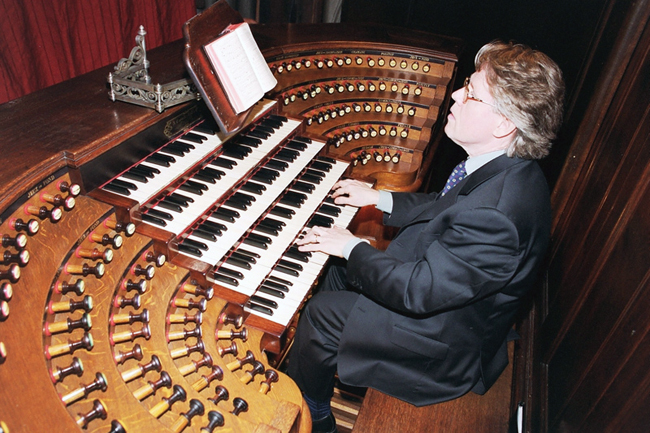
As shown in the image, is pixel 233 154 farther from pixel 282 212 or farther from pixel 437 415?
pixel 437 415

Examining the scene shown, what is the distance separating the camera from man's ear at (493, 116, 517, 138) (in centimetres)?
189

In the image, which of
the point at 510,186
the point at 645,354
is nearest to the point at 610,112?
the point at 510,186

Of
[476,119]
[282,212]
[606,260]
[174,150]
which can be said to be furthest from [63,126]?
[606,260]

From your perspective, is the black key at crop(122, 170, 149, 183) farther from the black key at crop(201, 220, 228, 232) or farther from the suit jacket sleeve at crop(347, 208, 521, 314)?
the suit jacket sleeve at crop(347, 208, 521, 314)

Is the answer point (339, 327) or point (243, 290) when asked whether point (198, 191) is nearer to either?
point (243, 290)

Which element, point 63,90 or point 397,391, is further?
point 63,90

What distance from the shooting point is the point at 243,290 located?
2094mm

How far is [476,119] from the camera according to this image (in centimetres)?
193

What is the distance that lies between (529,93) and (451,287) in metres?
0.81

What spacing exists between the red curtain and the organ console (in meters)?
1.55

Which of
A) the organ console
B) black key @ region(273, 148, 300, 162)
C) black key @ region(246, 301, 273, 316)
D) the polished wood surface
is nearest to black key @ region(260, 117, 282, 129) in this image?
the organ console

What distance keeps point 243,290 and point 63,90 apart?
150 centimetres

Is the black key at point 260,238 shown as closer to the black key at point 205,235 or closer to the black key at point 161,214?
the black key at point 205,235

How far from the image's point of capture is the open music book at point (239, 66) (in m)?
2.19
